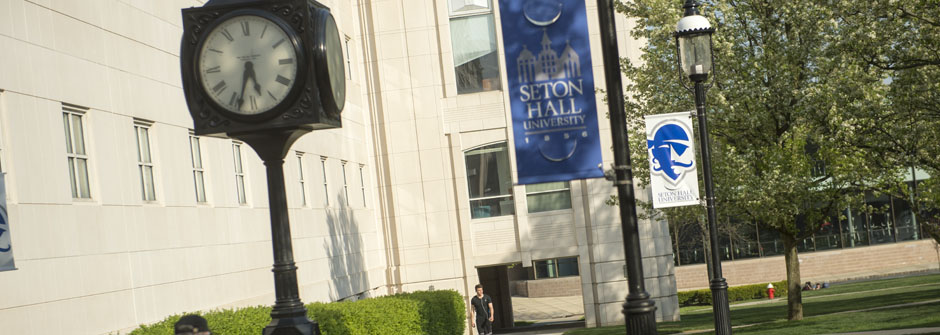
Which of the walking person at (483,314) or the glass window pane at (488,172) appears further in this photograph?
the glass window pane at (488,172)

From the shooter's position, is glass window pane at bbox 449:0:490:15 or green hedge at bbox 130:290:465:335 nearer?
green hedge at bbox 130:290:465:335

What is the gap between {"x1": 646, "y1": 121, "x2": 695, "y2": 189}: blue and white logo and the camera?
37.3 ft

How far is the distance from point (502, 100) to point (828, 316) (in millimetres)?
11665

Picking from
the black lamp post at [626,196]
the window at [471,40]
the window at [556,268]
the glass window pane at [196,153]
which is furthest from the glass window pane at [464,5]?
the window at [556,268]

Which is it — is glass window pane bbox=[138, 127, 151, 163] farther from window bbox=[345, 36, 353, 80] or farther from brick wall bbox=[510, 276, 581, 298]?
brick wall bbox=[510, 276, 581, 298]

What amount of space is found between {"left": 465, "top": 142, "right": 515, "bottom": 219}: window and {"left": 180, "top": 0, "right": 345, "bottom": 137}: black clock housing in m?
24.4

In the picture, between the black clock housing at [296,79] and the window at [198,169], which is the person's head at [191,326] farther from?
the window at [198,169]

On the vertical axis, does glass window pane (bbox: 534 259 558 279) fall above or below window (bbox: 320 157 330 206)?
below

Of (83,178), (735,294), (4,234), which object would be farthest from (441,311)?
(735,294)

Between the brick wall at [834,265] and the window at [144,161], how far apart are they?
126ft

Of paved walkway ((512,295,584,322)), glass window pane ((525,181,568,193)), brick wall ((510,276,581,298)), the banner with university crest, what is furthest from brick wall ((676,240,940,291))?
the banner with university crest

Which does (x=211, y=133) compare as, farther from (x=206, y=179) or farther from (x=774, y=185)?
(x=774, y=185)

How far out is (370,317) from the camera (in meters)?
17.9

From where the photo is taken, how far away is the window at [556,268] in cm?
5341
